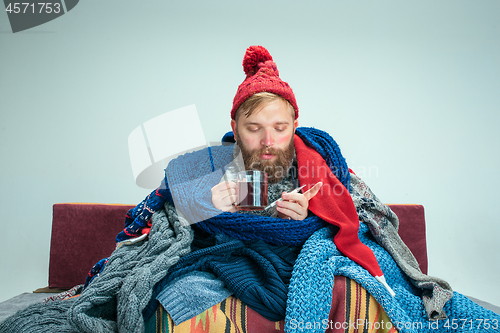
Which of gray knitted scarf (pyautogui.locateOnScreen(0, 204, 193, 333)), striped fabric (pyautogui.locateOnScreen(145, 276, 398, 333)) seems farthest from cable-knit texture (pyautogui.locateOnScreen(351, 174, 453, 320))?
gray knitted scarf (pyautogui.locateOnScreen(0, 204, 193, 333))

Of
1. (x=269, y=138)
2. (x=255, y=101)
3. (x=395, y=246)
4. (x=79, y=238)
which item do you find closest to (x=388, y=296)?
(x=395, y=246)

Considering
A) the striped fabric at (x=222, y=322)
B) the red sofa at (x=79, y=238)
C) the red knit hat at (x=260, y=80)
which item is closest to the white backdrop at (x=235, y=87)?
the red sofa at (x=79, y=238)

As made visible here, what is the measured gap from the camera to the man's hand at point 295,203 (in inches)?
36.0

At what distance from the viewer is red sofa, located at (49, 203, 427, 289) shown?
1487 mm

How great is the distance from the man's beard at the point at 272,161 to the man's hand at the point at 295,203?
0.54 ft

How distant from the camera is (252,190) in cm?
87

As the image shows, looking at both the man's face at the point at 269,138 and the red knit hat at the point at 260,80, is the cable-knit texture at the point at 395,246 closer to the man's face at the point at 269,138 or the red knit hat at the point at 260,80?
the man's face at the point at 269,138

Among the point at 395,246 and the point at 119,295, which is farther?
the point at 395,246

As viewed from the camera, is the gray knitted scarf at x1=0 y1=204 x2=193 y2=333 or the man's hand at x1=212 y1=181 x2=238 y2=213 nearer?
the gray knitted scarf at x1=0 y1=204 x2=193 y2=333

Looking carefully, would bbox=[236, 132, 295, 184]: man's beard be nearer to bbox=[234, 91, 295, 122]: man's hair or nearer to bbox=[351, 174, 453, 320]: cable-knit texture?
bbox=[234, 91, 295, 122]: man's hair

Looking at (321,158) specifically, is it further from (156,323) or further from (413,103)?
(413,103)

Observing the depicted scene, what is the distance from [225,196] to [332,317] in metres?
0.43

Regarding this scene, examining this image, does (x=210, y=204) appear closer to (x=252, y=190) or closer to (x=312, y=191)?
(x=252, y=190)

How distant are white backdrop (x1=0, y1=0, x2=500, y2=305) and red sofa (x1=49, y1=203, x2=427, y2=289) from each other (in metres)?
0.30
